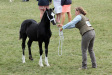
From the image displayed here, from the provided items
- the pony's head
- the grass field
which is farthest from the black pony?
the grass field

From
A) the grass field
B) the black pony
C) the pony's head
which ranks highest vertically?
the pony's head

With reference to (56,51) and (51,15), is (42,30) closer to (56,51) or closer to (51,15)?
(51,15)

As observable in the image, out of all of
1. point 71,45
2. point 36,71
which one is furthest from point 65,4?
point 36,71

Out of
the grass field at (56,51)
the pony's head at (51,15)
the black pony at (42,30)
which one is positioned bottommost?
the grass field at (56,51)

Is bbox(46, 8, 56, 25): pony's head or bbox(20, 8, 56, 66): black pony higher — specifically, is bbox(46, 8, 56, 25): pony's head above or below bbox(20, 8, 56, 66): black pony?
above

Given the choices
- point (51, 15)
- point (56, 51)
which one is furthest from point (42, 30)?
point (56, 51)

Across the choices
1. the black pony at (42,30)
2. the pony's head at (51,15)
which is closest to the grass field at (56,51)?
the black pony at (42,30)

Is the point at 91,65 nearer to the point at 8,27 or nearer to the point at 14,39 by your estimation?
the point at 14,39

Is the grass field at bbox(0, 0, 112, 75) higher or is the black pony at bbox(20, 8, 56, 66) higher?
the black pony at bbox(20, 8, 56, 66)

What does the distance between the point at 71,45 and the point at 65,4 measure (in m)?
3.01

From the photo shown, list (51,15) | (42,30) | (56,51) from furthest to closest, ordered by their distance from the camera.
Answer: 1. (56,51)
2. (42,30)
3. (51,15)

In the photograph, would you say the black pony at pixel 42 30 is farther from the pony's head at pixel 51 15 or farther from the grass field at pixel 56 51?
the grass field at pixel 56 51

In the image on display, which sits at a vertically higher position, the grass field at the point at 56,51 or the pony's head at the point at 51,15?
the pony's head at the point at 51,15

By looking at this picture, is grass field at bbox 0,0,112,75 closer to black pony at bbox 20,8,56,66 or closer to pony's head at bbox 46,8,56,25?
black pony at bbox 20,8,56,66
